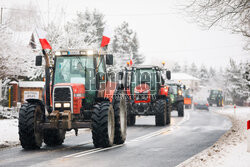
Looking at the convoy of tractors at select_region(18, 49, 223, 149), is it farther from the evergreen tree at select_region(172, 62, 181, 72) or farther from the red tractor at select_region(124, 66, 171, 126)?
the evergreen tree at select_region(172, 62, 181, 72)

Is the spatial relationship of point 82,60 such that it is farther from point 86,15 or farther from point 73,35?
point 86,15

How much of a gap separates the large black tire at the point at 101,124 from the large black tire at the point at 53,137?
179 cm

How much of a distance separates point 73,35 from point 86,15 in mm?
27399

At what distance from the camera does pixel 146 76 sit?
24906mm

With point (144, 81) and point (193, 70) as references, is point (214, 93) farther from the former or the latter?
point (193, 70)

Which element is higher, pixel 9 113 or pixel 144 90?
pixel 144 90

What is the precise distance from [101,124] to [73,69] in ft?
7.09

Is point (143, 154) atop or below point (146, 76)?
below

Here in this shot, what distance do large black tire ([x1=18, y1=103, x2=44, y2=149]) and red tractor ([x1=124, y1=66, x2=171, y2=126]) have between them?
1148cm

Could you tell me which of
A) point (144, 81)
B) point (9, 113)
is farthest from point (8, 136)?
point (9, 113)

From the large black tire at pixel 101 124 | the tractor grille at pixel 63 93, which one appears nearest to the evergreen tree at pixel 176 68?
the large black tire at pixel 101 124

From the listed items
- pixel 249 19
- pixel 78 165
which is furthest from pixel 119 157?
pixel 249 19

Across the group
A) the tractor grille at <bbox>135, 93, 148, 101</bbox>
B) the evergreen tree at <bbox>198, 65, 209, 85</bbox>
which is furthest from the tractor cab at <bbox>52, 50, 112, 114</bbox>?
the evergreen tree at <bbox>198, 65, 209, 85</bbox>

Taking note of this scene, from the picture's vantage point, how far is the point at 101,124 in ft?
41.3
